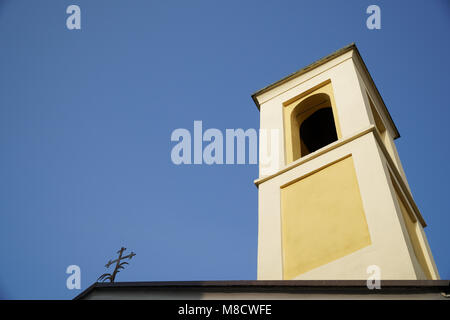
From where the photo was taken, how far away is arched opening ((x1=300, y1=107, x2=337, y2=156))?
38.3ft

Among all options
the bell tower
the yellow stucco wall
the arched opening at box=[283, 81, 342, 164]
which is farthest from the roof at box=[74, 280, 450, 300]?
the arched opening at box=[283, 81, 342, 164]

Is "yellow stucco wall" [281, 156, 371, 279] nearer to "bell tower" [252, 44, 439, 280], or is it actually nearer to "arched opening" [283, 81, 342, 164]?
"bell tower" [252, 44, 439, 280]

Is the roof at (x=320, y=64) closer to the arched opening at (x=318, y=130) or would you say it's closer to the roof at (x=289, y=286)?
the arched opening at (x=318, y=130)

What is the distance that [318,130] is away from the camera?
12.0 metres

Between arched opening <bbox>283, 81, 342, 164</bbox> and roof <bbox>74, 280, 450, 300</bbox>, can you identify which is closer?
roof <bbox>74, 280, 450, 300</bbox>

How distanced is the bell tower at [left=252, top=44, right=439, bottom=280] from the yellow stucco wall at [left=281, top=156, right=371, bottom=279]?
0.02m

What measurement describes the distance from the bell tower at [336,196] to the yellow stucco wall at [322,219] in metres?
0.02

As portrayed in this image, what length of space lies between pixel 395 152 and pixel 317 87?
239 centimetres

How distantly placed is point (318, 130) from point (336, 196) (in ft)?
15.5

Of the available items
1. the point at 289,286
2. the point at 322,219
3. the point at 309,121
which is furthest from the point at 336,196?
the point at 309,121

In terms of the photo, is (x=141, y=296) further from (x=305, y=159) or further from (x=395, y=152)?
(x=395, y=152)

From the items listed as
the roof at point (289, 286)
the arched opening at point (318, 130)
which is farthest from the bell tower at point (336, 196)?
the roof at point (289, 286)

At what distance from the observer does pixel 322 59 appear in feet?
37.1
